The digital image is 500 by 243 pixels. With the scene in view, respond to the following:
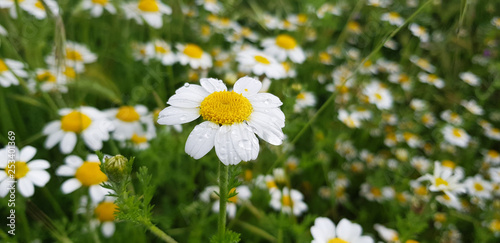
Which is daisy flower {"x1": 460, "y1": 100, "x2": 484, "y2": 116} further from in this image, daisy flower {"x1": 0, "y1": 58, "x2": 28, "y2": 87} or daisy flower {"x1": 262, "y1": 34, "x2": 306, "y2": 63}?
daisy flower {"x1": 0, "y1": 58, "x2": 28, "y2": 87}

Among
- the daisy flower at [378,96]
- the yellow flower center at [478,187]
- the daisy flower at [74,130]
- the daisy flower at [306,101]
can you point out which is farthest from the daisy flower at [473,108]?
the daisy flower at [74,130]

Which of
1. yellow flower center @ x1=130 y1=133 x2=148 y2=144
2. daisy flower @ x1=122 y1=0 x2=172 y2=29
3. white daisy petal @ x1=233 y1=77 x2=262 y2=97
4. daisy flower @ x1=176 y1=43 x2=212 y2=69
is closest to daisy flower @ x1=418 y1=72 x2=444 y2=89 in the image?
daisy flower @ x1=176 y1=43 x2=212 y2=69

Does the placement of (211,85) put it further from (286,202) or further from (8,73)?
(8,73)

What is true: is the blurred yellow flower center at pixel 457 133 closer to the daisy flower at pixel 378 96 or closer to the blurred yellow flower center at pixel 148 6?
the daisy flower at pixel 378 96

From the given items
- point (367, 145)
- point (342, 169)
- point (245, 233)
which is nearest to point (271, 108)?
point (245, 233)

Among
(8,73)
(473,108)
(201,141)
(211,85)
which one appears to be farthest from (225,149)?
(473,108)

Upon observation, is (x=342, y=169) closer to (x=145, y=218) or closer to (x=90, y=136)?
(x=90, y=136)
